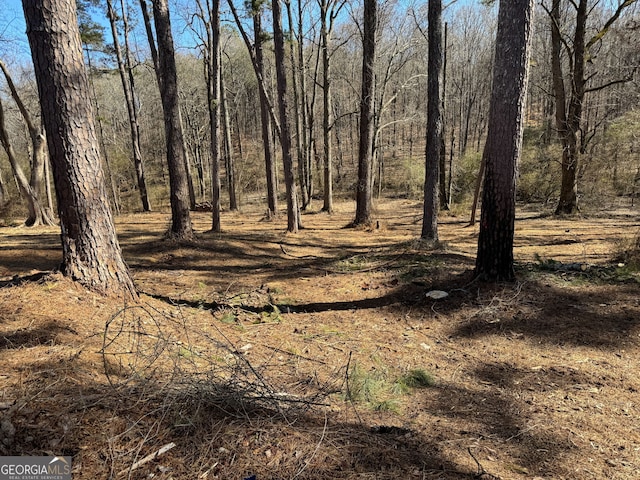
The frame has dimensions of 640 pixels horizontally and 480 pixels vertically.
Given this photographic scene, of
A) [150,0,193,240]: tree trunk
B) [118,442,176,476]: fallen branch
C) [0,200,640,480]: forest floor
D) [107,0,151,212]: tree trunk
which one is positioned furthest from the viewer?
[107,0,151,212]: tree trunk

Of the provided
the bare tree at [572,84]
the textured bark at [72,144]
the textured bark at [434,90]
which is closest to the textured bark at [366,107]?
the textured bark at [434,90]

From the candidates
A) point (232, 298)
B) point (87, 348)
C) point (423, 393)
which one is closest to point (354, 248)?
point (232, 298)

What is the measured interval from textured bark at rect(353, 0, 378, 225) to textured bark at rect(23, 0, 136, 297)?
825cm

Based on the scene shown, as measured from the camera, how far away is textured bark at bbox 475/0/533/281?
4.75m

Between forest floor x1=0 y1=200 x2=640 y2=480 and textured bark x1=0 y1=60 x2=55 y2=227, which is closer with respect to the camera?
forest floor x1=0 y1=200 x2=640 y2=480

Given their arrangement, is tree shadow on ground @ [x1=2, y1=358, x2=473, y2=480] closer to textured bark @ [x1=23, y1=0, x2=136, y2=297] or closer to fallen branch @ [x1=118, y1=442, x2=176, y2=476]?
fallen branch @ [x1=118, y1=442, x2=176, y2=476]

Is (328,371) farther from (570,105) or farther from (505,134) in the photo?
(570,105)

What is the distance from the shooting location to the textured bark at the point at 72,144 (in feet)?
12.2

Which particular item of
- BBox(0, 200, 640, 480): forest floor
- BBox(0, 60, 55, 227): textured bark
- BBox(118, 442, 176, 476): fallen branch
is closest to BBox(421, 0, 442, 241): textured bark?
BBox(0, 200, 640, 480): forest floor

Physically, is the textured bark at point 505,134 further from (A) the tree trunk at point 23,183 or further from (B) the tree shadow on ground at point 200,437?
(A) the tree trunk at point 23,183

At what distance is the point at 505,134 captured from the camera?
491 centimetres

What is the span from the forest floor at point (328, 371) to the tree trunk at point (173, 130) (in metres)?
1.12

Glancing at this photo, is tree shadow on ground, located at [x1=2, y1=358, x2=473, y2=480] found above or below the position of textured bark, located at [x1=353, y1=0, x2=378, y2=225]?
below

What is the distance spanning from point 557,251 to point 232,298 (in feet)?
22.5
